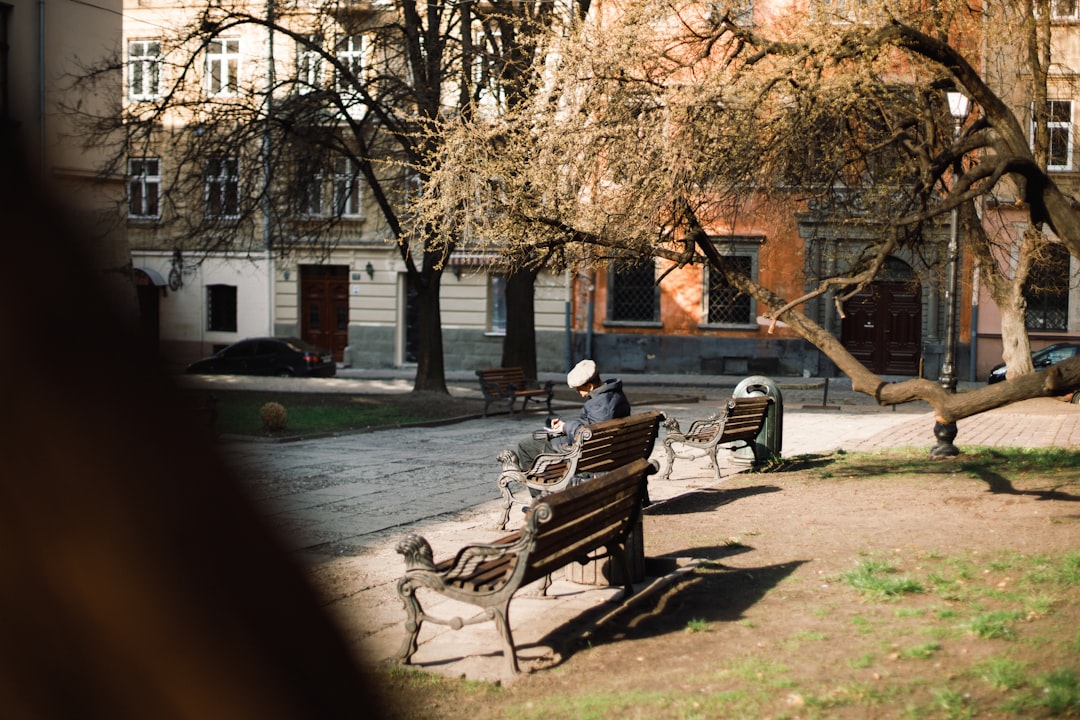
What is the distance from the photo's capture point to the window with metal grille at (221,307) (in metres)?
39.2

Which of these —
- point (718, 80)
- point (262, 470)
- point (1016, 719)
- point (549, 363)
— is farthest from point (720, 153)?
point (549, 363)

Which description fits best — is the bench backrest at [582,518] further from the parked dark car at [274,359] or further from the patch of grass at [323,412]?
the parked dark car at [274,359]

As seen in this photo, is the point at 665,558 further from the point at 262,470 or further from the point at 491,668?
the point at 262,470

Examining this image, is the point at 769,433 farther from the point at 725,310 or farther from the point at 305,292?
the point at 305,292

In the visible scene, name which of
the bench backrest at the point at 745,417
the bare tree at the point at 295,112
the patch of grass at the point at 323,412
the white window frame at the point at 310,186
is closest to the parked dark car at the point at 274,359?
the patch of grass at the point at 323,412

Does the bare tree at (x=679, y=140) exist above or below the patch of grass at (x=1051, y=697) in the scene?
above

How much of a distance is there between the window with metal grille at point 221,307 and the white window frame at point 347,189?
4.83 m

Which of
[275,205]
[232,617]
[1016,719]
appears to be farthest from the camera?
[275,205]

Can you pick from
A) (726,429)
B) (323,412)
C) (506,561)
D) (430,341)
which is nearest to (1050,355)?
(430,341)

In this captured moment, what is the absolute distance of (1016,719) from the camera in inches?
178

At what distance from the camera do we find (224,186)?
867 inches

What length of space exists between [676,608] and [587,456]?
2142 mm

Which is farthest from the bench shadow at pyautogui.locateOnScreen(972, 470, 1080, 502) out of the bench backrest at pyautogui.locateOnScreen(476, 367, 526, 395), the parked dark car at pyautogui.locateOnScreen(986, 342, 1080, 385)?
the parked dark car at pyautogui.locateOnScreen(986, 342, 1080, 385)

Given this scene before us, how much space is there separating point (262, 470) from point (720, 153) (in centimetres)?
606
